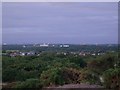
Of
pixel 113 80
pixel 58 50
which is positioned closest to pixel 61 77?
pixel 113 80

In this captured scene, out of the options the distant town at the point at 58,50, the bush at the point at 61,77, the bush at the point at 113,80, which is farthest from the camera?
the distant town at the point at 58,50

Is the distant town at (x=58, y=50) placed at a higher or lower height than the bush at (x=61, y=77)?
higher

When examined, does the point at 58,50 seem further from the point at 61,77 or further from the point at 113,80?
the point at 113,80

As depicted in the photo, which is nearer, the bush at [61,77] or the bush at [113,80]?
the bush at [113,80]

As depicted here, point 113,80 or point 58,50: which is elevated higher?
point 58,50

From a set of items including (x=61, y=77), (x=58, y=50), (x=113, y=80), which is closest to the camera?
(x=113, y=80)

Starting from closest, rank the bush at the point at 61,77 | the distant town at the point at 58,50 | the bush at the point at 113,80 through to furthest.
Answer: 1. the bush at the point at 113,80
2. the bush at the point at 61,77
3. the distant town at the point at 58,50

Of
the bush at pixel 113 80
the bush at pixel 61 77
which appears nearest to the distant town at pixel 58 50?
the bush at pixel 61 77

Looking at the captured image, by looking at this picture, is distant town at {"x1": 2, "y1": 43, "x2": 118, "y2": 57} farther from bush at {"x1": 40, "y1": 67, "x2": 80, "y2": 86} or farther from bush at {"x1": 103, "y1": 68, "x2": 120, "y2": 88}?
bush at {"x1": 103, "y1": 68, "x2": 120, "y2": 88}

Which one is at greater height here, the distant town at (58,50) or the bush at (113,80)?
the distant town at (58,50)

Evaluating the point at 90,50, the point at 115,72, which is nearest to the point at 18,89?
the point at 115,72

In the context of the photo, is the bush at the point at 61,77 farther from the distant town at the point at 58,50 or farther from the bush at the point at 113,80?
the distant town at the point at 58,50
